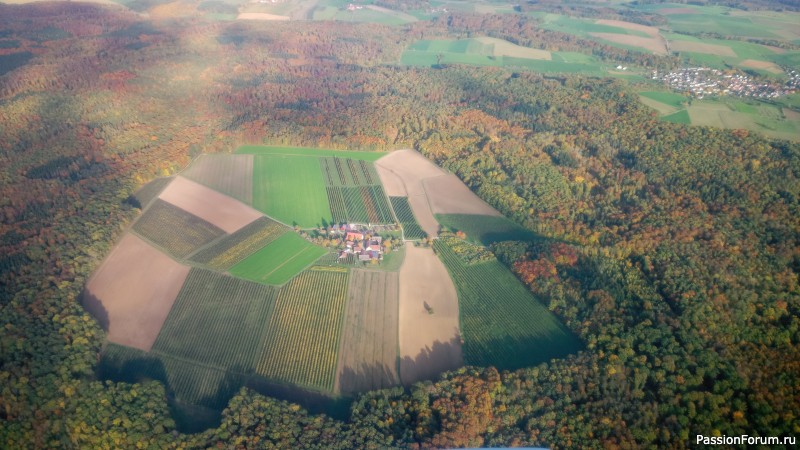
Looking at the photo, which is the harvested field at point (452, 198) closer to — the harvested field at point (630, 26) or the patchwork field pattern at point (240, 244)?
the patchwork field pattern at point (240, 244)

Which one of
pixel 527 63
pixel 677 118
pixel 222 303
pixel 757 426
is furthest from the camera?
pixel 527 63

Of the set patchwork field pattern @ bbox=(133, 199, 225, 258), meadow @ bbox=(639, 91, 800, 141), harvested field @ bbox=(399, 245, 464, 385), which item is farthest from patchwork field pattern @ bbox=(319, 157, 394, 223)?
meadow @ bbox=(639, 91, 800, 141)

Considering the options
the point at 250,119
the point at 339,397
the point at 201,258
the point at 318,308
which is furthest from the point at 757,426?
the point at 250,119

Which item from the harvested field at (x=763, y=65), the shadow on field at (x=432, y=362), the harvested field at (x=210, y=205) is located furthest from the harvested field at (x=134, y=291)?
the harvested field at (x=763, y=65)

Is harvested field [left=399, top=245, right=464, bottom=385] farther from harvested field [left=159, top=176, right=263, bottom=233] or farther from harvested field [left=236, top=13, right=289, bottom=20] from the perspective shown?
harvested field [left=236, top=13, right=289, bottom=20]

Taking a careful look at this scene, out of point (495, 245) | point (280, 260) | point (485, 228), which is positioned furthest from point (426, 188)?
point (280, 260)

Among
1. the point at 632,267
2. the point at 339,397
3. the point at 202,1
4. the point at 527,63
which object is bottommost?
the point at 339,397

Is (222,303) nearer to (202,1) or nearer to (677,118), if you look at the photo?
(677,118)
